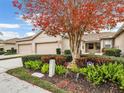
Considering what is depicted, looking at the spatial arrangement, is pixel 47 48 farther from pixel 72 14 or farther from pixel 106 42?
pixel 72 14

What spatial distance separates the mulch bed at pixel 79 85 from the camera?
23.2 ft

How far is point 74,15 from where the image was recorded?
10570 millimetres

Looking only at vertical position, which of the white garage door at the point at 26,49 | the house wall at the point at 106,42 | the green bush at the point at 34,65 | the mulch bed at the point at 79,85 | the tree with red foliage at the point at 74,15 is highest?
the tree with red foliage at the point at 74,15

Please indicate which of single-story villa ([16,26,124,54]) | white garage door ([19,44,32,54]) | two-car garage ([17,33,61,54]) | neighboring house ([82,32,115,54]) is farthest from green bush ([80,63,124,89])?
white garage door ([19,44,32,54])

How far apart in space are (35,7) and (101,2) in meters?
4.06

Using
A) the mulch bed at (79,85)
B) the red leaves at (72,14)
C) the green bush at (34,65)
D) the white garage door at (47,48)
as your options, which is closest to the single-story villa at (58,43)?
the white garage door at (47,48)

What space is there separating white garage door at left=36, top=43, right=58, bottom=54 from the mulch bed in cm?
2244

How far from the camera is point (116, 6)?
10180mm

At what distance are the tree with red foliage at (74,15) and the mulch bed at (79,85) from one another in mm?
3338

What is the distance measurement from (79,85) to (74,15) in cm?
440

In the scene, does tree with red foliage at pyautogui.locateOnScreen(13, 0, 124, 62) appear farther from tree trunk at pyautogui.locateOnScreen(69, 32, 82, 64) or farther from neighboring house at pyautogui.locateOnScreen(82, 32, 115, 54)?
neighboring house at pyautogui.locateOnScreen(82, 32, 115, 54)

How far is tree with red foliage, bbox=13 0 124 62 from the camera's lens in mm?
10273

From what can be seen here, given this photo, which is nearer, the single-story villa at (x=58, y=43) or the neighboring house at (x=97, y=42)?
the single-story villa at (x=58, y=43)

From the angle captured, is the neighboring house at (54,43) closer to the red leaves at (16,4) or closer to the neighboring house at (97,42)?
the neighboring house at (97,42)
